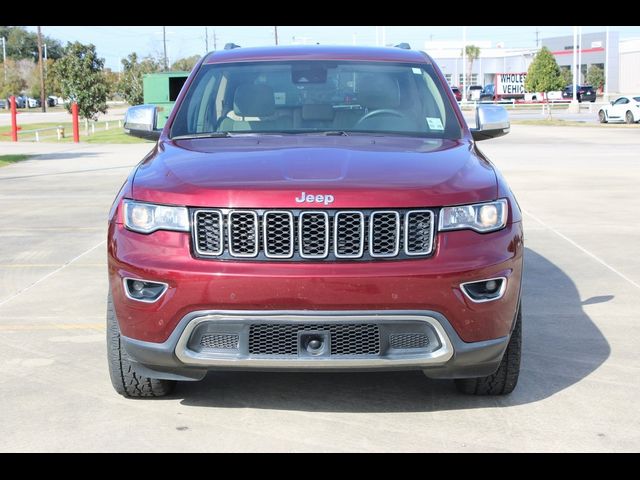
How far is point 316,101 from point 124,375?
1.99 m

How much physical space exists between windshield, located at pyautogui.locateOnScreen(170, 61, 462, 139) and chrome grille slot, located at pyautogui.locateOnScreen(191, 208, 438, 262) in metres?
1.30

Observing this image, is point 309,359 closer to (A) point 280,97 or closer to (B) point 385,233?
(B) point 385,233

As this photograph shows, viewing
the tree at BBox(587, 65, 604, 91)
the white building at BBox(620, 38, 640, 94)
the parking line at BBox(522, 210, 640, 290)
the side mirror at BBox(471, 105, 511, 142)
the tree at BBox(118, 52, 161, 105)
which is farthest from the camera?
the tree at BBox(587, 65, 604, 91)

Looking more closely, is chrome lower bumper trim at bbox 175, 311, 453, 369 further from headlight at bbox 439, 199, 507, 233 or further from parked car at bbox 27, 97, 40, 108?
parked car at bbox 27, 97, 40, 108

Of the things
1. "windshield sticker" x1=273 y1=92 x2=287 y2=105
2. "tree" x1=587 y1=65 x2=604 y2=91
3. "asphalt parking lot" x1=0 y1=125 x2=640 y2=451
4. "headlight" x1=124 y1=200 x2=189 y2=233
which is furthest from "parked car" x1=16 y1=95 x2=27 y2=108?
"headlight" x1=124 y1=200 x2=189 y2=233

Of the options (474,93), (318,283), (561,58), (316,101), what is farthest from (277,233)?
(561,58)

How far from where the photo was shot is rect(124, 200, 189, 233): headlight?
174 inches

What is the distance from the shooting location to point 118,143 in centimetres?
3250

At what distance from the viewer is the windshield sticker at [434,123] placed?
569 centimetres

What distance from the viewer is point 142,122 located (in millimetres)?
6137

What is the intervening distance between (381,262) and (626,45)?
102m

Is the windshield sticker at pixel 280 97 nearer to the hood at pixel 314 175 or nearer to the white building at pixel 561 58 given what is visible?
the hood at pixel 314 175

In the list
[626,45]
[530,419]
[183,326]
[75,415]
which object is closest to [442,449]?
[530,419]

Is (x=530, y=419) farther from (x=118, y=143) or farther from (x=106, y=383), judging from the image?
(x=118, y=143)
